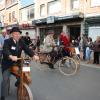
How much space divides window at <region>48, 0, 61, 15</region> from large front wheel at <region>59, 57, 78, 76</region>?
59.5 ft

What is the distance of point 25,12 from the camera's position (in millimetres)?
41625

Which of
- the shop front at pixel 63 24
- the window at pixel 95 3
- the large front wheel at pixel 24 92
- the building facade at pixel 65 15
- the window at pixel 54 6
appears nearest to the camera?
the large front wheel at pixel 24 92

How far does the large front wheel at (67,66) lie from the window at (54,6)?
18.1m

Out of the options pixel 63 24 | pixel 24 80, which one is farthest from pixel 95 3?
pixel 24 80

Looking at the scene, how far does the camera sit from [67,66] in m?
13.9

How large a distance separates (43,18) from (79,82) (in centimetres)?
2335

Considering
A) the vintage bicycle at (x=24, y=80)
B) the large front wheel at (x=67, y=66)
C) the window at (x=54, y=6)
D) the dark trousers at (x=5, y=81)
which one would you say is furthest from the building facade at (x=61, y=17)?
the vintage bicycle at (x=24, y=80)

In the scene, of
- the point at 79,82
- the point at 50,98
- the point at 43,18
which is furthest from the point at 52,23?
the point at 50,98

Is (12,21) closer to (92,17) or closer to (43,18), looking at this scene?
(43,18)

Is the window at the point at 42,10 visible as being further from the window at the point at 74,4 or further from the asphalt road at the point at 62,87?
the asphalt road at the point at 62,87

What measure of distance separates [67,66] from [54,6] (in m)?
19.5

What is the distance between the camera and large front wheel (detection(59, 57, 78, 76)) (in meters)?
13.6

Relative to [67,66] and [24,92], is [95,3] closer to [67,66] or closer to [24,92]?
[67,66]

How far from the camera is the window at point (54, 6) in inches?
1259
